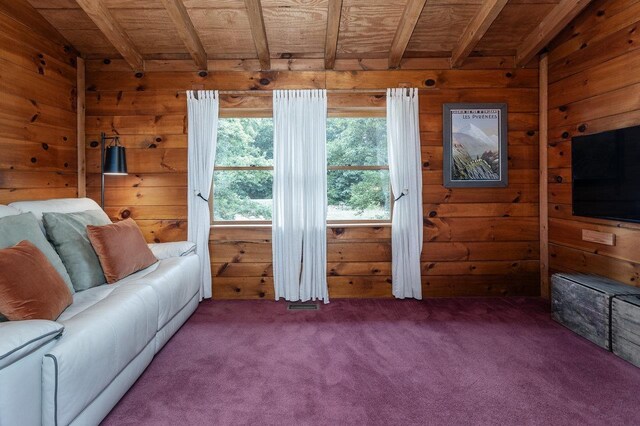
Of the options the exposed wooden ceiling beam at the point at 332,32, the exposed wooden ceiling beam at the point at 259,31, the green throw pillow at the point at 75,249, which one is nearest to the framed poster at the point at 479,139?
the exposed wooden ceiling beam at the point at 332,32

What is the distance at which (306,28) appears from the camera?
→ 2943mm

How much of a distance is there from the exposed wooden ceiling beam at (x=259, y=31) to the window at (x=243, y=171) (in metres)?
0.55

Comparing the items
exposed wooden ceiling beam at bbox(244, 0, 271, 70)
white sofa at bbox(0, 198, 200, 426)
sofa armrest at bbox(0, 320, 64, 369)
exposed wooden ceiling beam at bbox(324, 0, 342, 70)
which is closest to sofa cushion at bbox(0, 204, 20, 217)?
white sofa at bbox(0, 198, 200, 426)

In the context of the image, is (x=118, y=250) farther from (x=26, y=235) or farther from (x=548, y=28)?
(x=548, y=28)

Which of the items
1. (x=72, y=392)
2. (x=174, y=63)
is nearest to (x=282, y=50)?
(x=174, y=63)

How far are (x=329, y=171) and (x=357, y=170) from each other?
0.28 metres

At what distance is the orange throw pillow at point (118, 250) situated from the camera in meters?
2.30

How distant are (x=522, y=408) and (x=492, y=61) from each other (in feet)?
9.81

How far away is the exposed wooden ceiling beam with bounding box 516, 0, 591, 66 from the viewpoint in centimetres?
258

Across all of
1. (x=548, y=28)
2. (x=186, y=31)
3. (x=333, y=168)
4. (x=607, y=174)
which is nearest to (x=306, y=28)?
(x=186, y=31)

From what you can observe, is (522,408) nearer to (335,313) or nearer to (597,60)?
(335,313)

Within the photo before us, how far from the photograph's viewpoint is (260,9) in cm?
265

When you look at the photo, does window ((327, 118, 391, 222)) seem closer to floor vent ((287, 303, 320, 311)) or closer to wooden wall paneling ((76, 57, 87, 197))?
floor vent ((287, 303, 320, 311))

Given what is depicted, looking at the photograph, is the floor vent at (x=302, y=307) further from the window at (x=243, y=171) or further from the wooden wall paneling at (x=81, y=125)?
the wooden wall paneling at (x=81, y=125)
